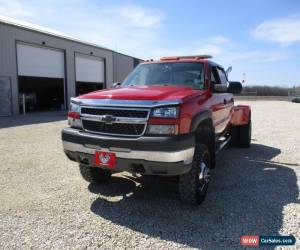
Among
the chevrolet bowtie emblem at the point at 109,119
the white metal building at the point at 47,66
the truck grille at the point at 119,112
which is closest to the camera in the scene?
the truck grille at the point at 119,112

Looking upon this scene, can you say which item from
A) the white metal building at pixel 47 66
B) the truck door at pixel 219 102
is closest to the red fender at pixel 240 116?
the truck door at pixel 219 102

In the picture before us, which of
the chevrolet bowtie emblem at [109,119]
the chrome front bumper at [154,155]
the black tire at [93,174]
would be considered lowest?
the black tire at [93,174]

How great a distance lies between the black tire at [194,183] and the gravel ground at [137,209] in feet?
0.53

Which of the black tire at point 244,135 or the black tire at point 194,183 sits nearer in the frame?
the black tire at point 194,183

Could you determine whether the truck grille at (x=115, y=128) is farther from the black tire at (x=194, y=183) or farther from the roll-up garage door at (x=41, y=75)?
the roll-up garage door at (x=41, y=75)

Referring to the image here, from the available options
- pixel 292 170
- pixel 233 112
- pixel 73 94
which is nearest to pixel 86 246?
pixel 292 170

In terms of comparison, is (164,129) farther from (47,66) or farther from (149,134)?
(47,66)

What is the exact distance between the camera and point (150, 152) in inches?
130

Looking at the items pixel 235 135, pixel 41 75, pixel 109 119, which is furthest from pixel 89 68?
pixel 109 119

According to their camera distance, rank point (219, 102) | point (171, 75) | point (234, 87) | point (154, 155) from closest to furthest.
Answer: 1. point (154, 155)
2. point (171, 75)
3. point (234, 87)
4. point (219, 102)

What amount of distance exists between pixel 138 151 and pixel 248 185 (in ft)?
8.00

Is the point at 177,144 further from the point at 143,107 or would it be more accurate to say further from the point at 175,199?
the point at 175,199

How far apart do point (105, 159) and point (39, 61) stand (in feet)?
59.9

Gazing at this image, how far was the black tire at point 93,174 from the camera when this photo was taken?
4614mm
